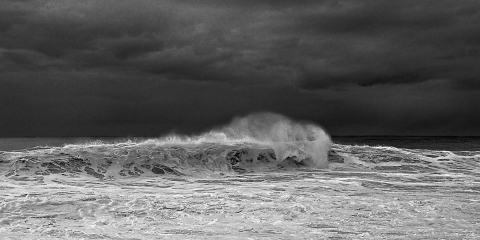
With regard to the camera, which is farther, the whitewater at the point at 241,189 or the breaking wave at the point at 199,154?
the breaking wave at the point at 199,154

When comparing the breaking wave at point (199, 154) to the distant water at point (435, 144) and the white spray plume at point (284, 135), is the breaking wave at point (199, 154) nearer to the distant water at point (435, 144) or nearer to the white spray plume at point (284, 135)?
the white spray plume at point (284, 135)

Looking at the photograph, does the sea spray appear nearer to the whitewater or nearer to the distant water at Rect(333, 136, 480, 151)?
the whitewater

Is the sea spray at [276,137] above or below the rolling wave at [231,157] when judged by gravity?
above

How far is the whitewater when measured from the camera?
20.8 feet

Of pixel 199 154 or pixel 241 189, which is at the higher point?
pixel 199 154

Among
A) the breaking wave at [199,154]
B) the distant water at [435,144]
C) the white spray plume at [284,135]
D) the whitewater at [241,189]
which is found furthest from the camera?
the distant water at [435,144]

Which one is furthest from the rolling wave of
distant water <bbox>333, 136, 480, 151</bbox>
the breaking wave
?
distant water <bbox>333, 136, 480, 151</bbox>

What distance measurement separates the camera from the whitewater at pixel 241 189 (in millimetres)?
6340

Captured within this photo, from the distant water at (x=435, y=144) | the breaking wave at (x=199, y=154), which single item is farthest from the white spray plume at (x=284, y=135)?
the distant water at (x=435, y=144)

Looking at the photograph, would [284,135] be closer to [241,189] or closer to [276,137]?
[276,137]

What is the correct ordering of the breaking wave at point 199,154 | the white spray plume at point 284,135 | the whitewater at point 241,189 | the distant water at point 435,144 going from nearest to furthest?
1. the whitewater at point 241,189
2. the breaking wave at point 199,154
3. the white spray plume at point 284,135
4. the distant water at point 435,144

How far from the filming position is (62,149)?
49.5 feet

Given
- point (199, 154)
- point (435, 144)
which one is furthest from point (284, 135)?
point (435, 144)

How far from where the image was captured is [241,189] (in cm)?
1028
